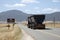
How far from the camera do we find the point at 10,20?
206ft

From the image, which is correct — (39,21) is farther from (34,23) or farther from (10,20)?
(10,20)

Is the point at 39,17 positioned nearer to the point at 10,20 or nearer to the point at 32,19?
the point at 32,19

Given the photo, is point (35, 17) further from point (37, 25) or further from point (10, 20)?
point (10, 20)

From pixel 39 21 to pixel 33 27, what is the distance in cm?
293

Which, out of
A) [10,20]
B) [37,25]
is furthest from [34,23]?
[10,20]

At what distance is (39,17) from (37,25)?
2.33 metres

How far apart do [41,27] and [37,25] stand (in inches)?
51.1

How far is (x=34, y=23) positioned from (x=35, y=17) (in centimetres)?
175

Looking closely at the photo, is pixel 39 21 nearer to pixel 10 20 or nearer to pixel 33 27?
pixel 33 27

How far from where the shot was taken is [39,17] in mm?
62500

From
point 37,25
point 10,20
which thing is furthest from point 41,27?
point 10,20

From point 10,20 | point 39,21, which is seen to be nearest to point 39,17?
point 39,21

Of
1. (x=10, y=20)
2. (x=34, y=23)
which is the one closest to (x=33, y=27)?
(x=34, y=23)

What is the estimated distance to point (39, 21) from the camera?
63.0m
